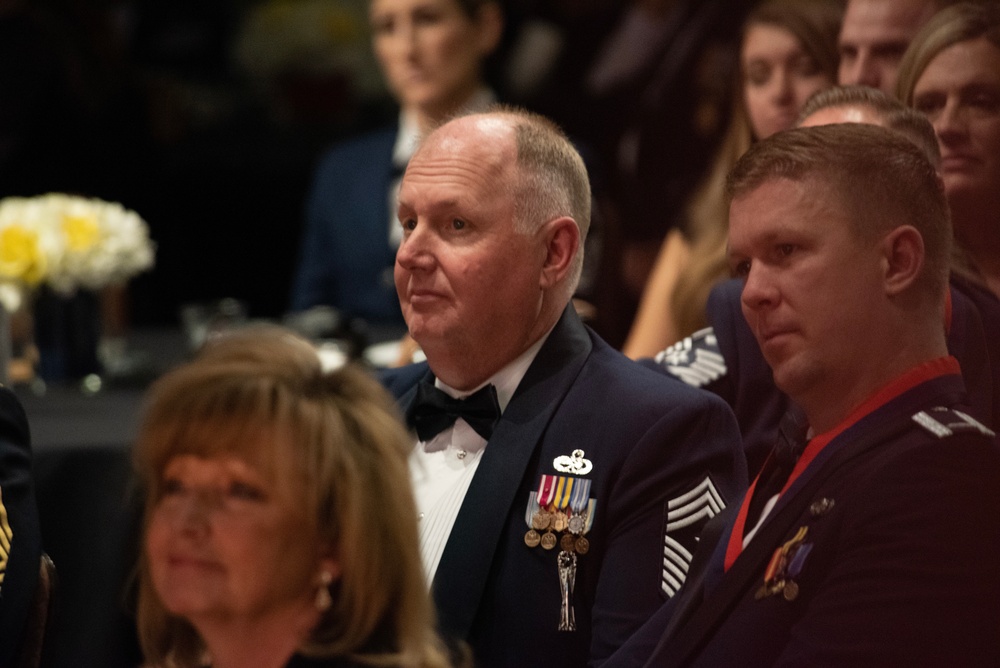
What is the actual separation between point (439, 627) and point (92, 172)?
12.5ft

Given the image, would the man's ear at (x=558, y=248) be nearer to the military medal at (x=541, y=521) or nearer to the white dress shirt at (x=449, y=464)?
the white dress shirt at (x=449, y=464)

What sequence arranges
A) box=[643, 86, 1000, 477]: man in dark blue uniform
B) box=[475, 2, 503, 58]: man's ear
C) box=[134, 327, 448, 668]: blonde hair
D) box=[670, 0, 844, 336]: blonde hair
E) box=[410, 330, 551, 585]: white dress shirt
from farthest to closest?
box=[475, 2, 503, 58]: man's ear < box=[670, 0, 844, 336]: blonde hair < box=[410, 330, 551, 585]: white dress shirt < box=[643, 86, 1000, 477]: man in dark blue uniform < box=[134, 327, 448, 668]: blonde hair

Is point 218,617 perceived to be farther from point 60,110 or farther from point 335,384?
point 60,110

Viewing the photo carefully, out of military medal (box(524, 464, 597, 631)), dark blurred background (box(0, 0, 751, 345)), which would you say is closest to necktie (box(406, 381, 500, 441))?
military medal (box(524, 464, 597, 631))

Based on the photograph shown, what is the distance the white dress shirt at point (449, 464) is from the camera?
7.61 ft

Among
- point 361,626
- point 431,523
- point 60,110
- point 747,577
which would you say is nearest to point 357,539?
point 361,626

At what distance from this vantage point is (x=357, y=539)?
1.62 m

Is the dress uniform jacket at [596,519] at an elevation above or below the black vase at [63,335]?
above

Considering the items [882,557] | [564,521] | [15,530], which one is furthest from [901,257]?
[15,530]

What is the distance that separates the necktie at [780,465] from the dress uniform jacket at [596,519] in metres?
0.27

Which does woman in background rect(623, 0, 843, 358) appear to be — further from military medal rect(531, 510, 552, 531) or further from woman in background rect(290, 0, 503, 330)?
woman in background rect(290, 0, 503, 330)

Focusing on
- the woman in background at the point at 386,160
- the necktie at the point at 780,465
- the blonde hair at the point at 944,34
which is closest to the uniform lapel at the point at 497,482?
the necktie at the point at 780,465

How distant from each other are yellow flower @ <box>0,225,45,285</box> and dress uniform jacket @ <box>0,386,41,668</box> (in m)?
1.87

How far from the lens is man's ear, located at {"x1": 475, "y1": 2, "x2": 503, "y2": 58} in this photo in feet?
16.3
